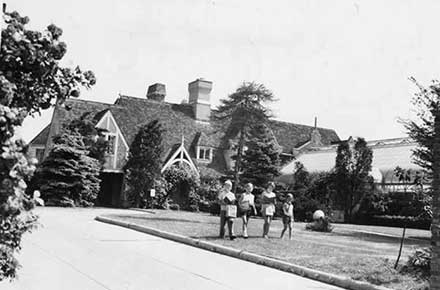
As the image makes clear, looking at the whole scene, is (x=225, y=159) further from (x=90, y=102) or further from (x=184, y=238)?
(x=184, y=238)

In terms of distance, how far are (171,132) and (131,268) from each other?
36257 mm

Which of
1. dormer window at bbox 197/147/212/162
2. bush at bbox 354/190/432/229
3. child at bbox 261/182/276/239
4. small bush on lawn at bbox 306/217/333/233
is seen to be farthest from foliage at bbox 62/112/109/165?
child at bbox 261/182/276/239

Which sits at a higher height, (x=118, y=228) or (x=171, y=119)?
(x=171, y=119)

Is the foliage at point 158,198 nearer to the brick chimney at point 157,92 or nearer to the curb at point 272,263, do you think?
the brick chimney at point 157,92

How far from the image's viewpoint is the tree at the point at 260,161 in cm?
3753

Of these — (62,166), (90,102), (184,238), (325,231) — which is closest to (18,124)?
(184,238)

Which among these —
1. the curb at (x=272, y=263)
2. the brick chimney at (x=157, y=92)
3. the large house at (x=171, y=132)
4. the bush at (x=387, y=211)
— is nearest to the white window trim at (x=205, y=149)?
the large house at (x=171, y=132)

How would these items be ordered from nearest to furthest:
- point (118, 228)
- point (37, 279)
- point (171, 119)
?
1. point (37, 279)
2. point (118, 228)
3. point (171, 119)

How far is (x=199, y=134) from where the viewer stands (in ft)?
156

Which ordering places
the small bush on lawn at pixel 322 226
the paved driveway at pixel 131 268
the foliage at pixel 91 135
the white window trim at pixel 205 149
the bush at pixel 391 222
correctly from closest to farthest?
the paved driveway at pixel 131 268 → the small bush on lawn at pixel 322 226 → the bush at pixel 391 222 → the foliage at pixel 91 135 → the white window trim at pixel 205 149

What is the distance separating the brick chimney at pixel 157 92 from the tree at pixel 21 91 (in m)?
48.6

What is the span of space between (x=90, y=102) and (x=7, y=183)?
140ft

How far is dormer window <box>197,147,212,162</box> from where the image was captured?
151 ft

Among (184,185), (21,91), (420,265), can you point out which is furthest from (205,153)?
(21,91)
